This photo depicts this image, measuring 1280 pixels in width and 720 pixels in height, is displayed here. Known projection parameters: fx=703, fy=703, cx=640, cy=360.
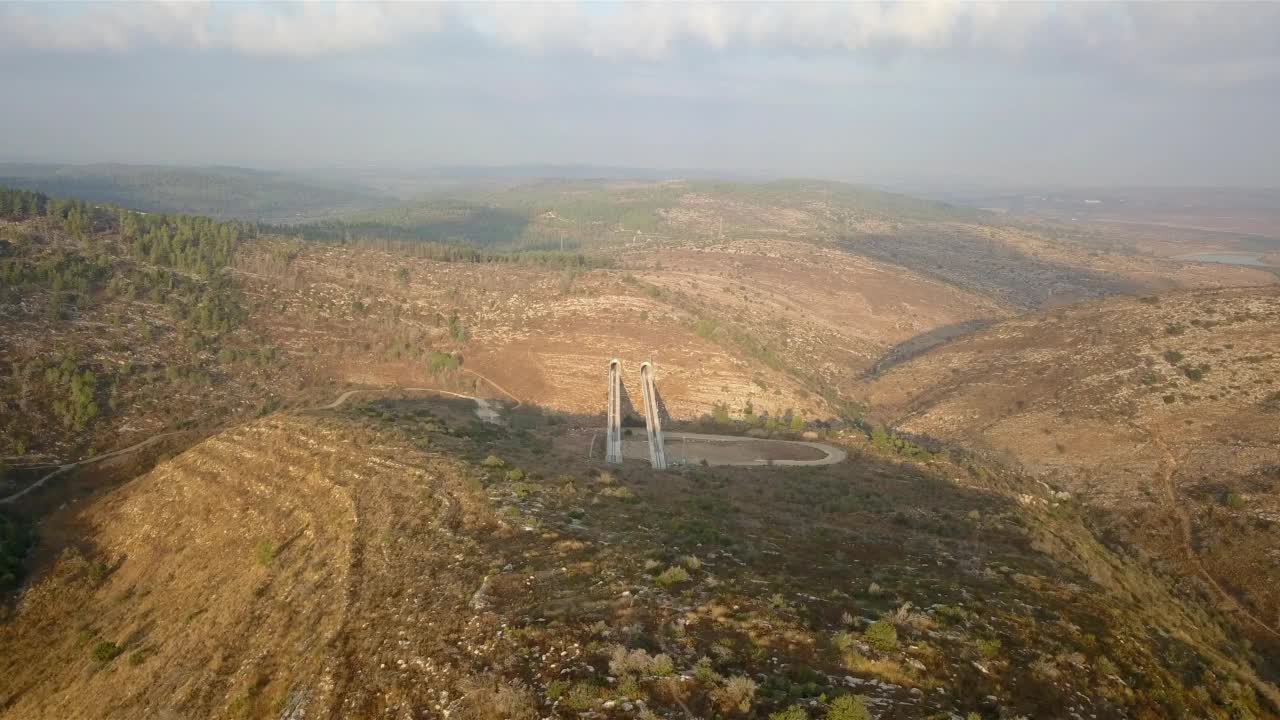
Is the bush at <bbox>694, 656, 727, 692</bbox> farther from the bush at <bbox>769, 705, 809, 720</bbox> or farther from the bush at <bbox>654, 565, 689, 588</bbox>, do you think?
the bush at <bbox>654, 565, 689, 588</bbox>

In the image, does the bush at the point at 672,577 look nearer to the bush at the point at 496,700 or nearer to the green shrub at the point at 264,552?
the bush at the point at 496,700

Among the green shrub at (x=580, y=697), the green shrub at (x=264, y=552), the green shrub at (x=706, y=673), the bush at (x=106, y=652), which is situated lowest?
the bush at (x=106, y=652)

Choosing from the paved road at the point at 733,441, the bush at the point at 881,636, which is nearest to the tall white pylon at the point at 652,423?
the paved road at the point at 733,441

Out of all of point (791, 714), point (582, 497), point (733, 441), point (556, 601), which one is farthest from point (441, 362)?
point (791, 714)

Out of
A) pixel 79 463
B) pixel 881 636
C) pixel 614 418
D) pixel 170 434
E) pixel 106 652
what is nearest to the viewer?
pixel 881 636

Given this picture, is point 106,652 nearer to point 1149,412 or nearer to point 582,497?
point 582,497
